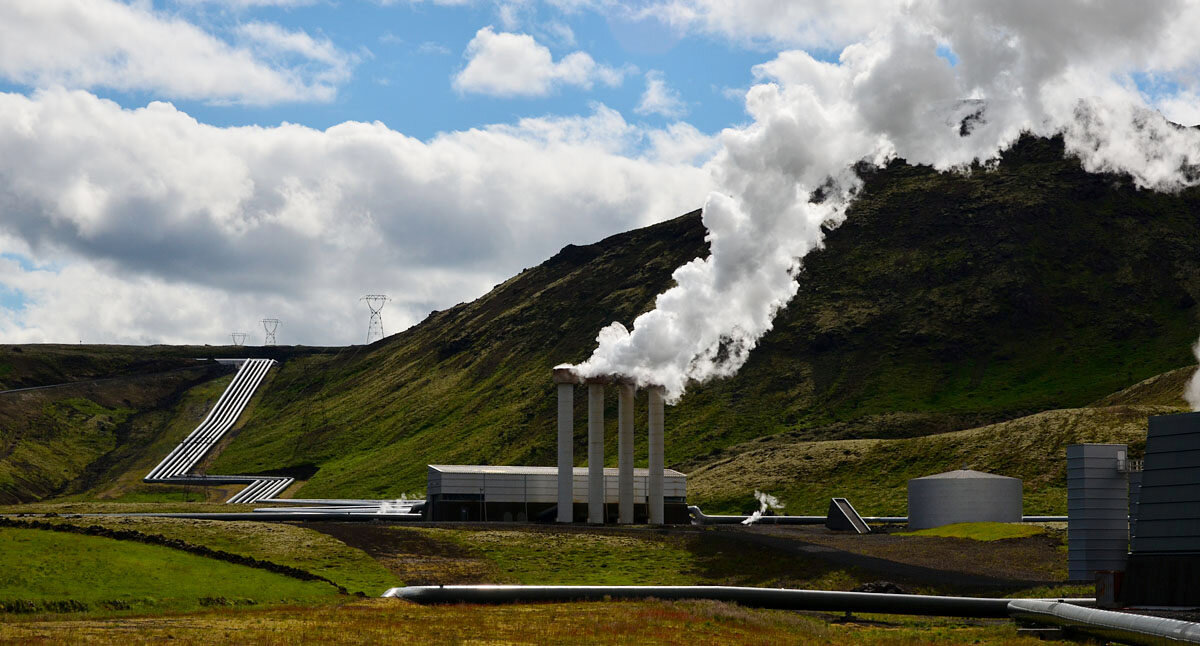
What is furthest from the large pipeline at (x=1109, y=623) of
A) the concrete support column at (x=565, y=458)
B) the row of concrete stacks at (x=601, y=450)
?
the concrete support column at (x=565, y=458)

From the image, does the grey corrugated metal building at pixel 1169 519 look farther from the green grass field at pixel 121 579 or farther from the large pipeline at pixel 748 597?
the green grass field at pixel 121 579

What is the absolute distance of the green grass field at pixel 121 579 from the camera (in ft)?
202

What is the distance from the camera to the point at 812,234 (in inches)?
4203

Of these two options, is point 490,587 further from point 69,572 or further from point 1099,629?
point 1099,629

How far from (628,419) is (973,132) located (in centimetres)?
10444

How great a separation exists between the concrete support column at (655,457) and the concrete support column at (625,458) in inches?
77.1

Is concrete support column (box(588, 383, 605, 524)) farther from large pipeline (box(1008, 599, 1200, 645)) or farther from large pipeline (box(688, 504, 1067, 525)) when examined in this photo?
large pipeline (box(1008, 599, 1200, 645))

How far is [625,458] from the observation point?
376 feet

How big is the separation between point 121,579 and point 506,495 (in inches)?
2096

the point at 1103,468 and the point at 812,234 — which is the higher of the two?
the point at 812,234

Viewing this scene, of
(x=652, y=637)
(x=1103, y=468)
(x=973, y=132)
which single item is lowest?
(x=652, y=637)

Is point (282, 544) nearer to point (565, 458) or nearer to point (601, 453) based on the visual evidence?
point (565, 458)

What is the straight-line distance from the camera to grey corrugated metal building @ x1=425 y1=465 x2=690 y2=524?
116 meters

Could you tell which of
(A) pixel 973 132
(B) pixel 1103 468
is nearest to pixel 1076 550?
(B) pixel 1103 468
